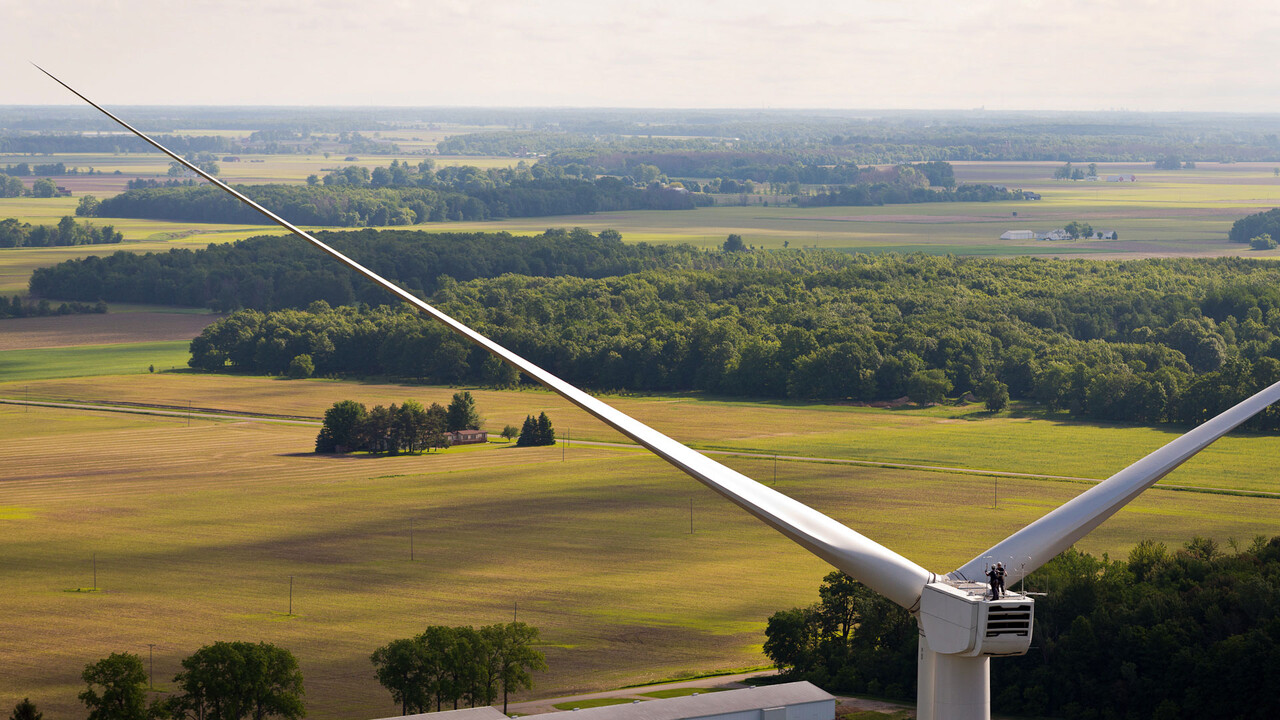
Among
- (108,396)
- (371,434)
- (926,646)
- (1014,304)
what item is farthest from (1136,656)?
(1014,304)

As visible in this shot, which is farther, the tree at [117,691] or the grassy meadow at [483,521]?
the grassy meadow at [483,521]

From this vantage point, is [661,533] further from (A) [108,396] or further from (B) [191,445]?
(A) [108,396]

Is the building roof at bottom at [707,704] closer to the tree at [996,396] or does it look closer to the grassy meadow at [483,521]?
the grassy meadow at [483,521]

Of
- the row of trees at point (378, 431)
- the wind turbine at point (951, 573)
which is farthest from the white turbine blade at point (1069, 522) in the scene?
the row of trees at point (378, 431)

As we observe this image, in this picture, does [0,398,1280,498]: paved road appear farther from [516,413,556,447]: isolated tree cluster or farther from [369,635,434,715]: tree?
[369,635,434,715]: tree

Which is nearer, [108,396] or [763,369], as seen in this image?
[108,396]

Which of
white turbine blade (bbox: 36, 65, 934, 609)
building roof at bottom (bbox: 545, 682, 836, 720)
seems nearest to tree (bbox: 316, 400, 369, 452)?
building roof at bottom (bbox: 545, 682, 836, 720)

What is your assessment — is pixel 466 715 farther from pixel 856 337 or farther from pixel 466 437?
pixel 856 337
